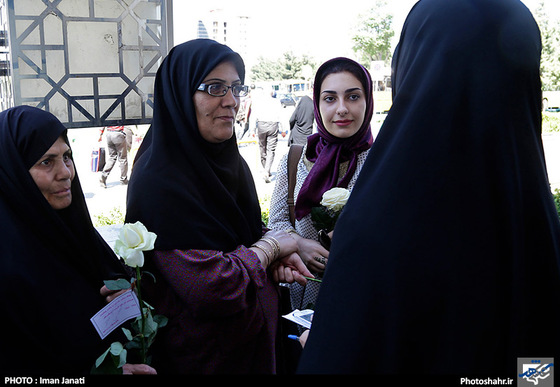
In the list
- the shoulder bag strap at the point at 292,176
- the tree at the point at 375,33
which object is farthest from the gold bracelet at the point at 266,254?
the tree at the point at 375,33

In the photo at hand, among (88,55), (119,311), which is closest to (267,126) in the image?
(88,55)

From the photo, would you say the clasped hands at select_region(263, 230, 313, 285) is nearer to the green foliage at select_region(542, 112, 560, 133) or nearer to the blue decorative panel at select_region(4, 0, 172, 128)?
the blue decorative panel at select_region(4, 0, 172, 128)

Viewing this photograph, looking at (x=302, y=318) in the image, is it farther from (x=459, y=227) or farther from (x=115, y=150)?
(x=115, y=150)

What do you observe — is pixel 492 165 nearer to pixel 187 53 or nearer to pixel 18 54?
pixel 187 53

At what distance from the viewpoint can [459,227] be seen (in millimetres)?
830

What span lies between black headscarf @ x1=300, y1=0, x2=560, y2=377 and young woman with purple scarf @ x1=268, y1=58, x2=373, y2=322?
1296 mm

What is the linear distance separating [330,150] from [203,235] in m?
0.93

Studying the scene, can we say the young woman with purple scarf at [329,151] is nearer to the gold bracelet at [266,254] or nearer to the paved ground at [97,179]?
the gold bracelet at [266,254]

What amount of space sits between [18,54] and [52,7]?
1.26ft

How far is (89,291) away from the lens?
5.51 ft

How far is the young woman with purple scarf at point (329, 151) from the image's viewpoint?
7.45 feet

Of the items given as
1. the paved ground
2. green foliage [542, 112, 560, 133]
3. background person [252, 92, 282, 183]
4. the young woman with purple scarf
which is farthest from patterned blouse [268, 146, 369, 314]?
green foliage [542, 112, 560, 133]

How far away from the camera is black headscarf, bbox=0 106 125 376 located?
1.42m

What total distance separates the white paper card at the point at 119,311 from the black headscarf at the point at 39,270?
136 millimetres
